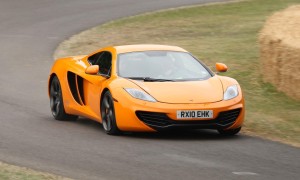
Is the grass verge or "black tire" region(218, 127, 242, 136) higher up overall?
the grass verge

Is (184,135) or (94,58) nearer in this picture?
(184,135)

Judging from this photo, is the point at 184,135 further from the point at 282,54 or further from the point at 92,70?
the point at 282,54

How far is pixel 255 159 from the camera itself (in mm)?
11398

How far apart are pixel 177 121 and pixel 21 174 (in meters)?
3.39

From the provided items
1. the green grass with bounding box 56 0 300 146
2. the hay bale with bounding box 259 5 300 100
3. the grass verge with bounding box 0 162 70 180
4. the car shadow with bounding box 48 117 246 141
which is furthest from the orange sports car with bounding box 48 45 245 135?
the grass verge with bounding box 0 162 70 180

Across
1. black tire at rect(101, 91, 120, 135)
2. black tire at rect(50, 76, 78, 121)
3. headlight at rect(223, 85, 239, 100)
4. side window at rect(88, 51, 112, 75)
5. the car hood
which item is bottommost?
black tire at rect(50, 76, 78, 121)

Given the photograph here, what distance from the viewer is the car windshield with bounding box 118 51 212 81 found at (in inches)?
545

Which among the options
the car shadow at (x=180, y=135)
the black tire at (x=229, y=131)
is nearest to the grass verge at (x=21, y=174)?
the car shadow at (x=180, y=135)

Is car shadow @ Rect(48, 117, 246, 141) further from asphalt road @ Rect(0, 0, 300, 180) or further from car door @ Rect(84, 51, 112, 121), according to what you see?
car door @ Rect(84, 51, 112, 121)

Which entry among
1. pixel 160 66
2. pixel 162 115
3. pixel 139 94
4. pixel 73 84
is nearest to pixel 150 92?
→ pixel 139 94

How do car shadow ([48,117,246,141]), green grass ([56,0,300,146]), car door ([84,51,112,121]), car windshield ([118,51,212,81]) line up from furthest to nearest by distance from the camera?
green grass ([56,0,300,146]), car door ([84,51,112,121]), car windshield ([118,51,212,81]), car shadow ([48,117,246,141])

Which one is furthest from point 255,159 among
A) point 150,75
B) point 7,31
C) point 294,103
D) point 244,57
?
point 7,31

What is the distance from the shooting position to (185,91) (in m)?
13.2

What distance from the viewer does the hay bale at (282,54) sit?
1655cm
